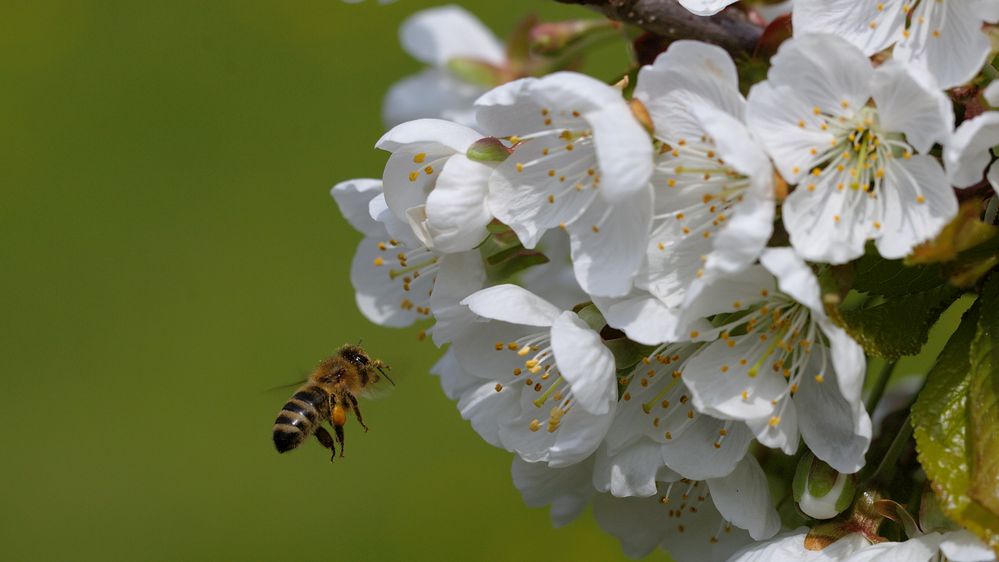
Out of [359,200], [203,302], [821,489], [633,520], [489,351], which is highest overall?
[359,200]

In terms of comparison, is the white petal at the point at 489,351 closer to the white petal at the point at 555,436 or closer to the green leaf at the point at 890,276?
the white petal at the point at 555,436

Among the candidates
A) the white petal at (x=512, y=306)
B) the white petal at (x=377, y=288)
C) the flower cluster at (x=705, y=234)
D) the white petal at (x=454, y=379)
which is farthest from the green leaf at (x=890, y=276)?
the white petal at (x=377, y=288)

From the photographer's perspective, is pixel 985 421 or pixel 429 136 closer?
pixel 985 421

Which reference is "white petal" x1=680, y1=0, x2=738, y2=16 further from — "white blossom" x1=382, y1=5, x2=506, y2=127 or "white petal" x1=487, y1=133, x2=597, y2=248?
"white blossom" x1=382, y1=5, x2=506, y2=127

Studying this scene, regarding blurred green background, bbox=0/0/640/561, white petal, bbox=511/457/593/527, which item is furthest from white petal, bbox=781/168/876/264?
blurred green background, bbox=0/0/640/561

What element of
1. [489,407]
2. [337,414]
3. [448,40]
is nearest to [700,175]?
[489,407]

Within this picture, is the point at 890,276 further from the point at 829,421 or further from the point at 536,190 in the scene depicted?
the point at 536,190

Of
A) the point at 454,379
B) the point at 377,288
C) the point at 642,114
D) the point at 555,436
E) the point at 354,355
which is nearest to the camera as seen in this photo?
the point at 642,114

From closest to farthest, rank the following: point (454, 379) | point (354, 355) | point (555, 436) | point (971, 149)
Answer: point (971, 149) < point (555, 436) < point (454, 379) < point (354, 355)
